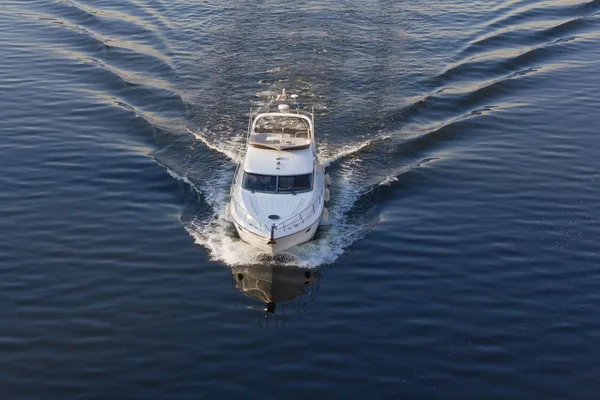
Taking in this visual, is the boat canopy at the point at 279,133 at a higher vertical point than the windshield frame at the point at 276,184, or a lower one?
higher

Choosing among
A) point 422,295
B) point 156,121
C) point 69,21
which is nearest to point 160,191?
point 156,121

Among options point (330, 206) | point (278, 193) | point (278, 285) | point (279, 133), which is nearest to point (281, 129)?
point (279, 133)

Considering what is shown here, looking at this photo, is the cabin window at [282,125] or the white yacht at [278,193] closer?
the white yacht at [278,193]

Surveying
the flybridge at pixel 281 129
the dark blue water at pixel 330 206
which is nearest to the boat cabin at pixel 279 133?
the flybridge at pixel 281 129

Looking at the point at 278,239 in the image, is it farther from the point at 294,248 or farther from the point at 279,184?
the point at 279,184

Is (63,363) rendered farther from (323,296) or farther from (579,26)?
(579,26)

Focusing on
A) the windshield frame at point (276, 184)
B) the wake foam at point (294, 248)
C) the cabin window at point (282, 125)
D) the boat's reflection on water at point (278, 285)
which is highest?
the cabin window at point (282, 125)

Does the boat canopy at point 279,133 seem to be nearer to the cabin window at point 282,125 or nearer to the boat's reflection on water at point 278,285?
the cabin window at point 282,125
